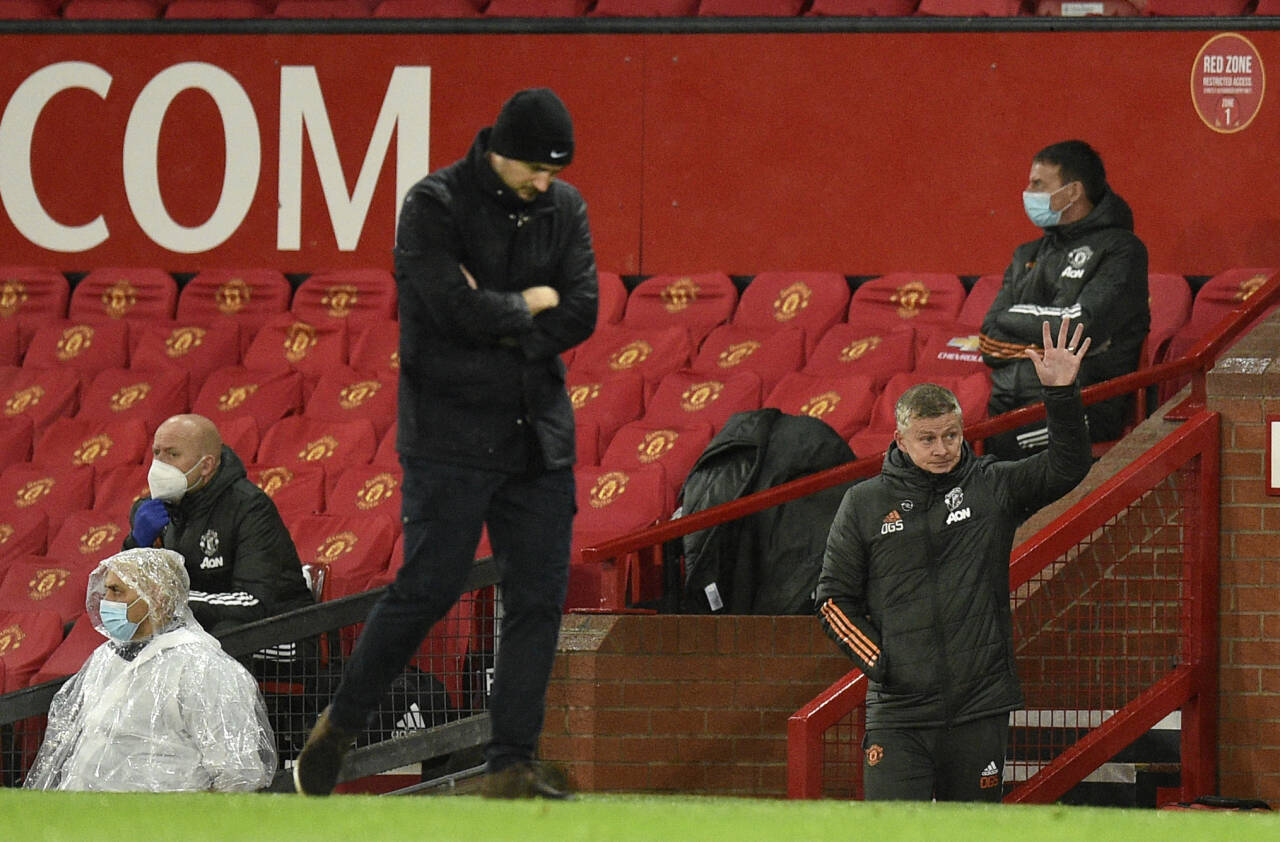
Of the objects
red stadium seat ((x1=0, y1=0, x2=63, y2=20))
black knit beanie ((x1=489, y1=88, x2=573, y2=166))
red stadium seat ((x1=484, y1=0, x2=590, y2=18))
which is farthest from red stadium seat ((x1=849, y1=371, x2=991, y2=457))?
red stadium seat ((x1=0, y1=0, x2=63, y2=20))

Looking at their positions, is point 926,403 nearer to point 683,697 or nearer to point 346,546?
point 683,697

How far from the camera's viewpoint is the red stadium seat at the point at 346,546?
22.9 ft

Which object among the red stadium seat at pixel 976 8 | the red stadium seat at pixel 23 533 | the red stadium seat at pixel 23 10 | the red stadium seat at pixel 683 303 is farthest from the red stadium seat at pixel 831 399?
the red stadium seat at pixel 23 10

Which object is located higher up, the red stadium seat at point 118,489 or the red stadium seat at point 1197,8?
the red stadium seat at point 1197,8

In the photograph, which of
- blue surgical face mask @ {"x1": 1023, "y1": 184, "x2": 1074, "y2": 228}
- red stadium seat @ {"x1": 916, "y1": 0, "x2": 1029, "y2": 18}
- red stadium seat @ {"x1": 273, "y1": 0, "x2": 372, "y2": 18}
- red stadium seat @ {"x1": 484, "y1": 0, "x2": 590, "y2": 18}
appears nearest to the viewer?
blue surgical face mask @ {"x1": 1023, "y1": 184, "x2": 1074, "y2": 228}

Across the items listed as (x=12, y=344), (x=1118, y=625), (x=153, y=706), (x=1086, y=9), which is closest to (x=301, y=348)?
(x=12, y=344)

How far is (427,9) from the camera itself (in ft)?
32.3

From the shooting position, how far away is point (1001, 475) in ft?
16.8

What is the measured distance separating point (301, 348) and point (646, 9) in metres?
2.45

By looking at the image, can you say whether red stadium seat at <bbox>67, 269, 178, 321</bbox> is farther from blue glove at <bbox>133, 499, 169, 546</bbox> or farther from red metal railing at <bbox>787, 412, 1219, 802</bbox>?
red metal railing at <bbox>787, 412, 1219, 802</bbox>

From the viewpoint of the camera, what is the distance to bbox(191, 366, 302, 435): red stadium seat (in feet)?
27.2

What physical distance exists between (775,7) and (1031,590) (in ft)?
14.0

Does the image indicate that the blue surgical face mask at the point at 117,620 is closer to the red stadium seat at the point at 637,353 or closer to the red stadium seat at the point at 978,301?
the red stadium seat at the point at 637,353

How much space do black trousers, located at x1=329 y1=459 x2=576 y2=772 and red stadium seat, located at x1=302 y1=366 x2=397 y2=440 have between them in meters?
4.32
